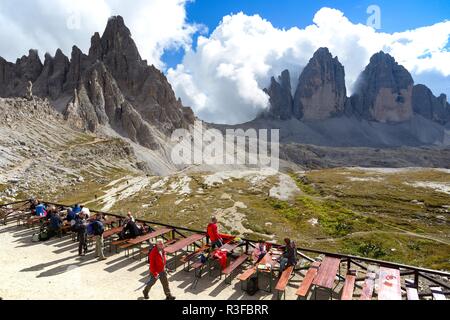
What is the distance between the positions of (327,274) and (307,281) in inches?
40.7

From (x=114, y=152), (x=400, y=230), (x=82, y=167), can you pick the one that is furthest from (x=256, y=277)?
(x=114, y=152)

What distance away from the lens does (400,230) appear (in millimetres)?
31156

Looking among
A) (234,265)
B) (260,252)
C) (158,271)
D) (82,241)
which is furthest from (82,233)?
(260,252)

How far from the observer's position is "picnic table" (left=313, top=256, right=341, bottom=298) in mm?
12438

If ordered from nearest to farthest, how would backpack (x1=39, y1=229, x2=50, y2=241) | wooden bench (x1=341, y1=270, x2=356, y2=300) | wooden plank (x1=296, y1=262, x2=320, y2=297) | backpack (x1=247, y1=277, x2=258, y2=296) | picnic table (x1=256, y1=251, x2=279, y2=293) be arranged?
1. wooden bench (x1=341, y1=270, x2=356, y2=300)
2. wooden plank (x1=296, y1=262, x2=320, y2=297)
3. backpack (x1=247, y1=277, x2=258, y2=296)
4. picnic table (x1=256, y1=251, x2=279, y2=293)
5. backpack (x1=39, y1=229, x2=50, y2=241)

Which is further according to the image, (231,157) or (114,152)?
(231,157)

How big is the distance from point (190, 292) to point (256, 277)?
3.02 m

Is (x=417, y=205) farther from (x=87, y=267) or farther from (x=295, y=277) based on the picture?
(x=87, y=267)

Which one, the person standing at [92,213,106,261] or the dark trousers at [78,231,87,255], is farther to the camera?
the dark trousers at [78,231,87,255]

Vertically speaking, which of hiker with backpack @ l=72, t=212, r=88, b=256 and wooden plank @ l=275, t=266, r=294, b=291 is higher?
hiker with backpack @ l=72, t=212, r=88, b=256

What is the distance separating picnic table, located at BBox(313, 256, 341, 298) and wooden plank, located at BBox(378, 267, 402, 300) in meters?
1.74

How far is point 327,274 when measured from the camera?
1337cm

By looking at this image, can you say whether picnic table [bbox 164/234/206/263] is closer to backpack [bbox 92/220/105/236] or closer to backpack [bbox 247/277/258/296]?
backpack [bbox 92/220/105/236]

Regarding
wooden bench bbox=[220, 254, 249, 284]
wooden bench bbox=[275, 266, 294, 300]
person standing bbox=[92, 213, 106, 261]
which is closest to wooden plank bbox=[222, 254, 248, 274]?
wooden bench bbox=[220, 254, 249, 284]
